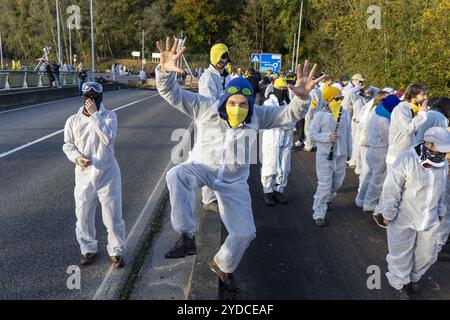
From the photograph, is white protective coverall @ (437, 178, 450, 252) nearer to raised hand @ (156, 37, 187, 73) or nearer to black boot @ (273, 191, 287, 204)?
black boot @ (273, 191, 287, 204)

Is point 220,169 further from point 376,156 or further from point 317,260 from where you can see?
point 376,156

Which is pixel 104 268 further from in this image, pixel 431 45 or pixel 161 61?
pixel 431 45

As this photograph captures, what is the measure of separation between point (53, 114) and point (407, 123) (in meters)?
13.6

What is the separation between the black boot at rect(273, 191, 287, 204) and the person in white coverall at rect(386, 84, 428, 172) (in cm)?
183

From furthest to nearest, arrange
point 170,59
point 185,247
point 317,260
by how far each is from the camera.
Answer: point 317,260, point 185,247, point 170,59

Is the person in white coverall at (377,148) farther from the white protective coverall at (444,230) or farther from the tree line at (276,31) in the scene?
the tree line at (276,31)

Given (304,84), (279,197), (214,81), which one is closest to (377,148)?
(279,197)

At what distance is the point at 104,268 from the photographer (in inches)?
167

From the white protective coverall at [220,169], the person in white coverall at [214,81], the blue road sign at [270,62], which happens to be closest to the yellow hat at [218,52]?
the person in white coverall at [214,81]

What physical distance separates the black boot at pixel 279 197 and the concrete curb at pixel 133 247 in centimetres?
188

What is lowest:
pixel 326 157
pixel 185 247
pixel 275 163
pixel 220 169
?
pixel 185 247

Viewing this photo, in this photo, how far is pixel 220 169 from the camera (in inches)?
153

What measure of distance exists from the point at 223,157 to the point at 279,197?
317 centimetres

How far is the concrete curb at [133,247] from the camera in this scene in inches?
150
